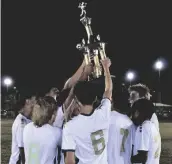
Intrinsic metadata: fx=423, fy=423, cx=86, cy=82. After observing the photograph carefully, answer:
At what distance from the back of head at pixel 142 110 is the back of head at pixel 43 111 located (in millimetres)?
1344

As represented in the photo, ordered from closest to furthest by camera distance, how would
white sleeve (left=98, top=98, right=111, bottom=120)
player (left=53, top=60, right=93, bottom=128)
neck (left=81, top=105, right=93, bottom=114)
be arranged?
neck (left=81, top=105, right=93, bottom=114) < white sleeve (left=98, top=98, right=111, bottom=120) < player (left=53, top=60, right=93, bottom=128)

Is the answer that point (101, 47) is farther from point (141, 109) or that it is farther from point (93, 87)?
point (141, 109)

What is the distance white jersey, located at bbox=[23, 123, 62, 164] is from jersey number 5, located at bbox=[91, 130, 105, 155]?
2.21ft

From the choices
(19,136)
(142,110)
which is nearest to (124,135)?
(142,110)

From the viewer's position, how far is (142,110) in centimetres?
605

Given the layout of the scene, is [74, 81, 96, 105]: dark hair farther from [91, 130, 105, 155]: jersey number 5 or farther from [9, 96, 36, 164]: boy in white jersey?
[9, 96, 36, 164]: boy in white jersey

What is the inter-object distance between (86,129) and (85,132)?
0.04 meters

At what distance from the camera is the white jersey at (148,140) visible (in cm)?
594

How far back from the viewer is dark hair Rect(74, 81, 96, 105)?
4828 millimetres

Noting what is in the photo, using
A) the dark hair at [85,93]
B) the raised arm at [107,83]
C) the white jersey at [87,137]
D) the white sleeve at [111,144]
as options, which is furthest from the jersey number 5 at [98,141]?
the white sleeve at [111,144]

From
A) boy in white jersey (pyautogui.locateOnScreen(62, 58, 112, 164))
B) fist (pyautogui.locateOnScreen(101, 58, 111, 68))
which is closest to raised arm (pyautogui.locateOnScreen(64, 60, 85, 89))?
fist (pyautogui.locateOnScreen(101, 58, 111, 68))

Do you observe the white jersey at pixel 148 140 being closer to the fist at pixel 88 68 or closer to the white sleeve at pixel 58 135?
the fist at pixel 88 68

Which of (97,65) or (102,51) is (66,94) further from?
(102,51)

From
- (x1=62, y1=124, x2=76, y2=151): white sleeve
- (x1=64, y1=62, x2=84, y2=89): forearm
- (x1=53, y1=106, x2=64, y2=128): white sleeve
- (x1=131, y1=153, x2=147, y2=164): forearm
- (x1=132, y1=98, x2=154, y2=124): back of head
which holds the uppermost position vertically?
(x1=64, y1=62, x2=84, y2=89): forearm
